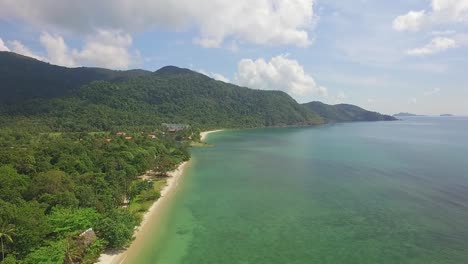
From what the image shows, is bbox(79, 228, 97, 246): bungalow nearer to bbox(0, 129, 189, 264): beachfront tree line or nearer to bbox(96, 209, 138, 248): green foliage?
bbox(0, 129, 189, 264): beachfront tree line

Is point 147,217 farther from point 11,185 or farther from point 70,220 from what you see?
point 11,185

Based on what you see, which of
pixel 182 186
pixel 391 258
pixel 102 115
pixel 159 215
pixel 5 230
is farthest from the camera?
pixel 102 115

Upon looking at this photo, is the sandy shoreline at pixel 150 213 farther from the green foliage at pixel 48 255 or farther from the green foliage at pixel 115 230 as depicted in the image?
the green foliage at pixel 48 255

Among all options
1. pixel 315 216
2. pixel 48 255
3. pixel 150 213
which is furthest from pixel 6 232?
pixel 315 216

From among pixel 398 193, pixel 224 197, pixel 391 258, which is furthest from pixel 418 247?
pixel 224 197

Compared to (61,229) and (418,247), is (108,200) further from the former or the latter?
(418,247)

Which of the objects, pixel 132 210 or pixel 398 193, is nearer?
pixel 132 210

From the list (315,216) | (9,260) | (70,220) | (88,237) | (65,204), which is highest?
(65,204)
